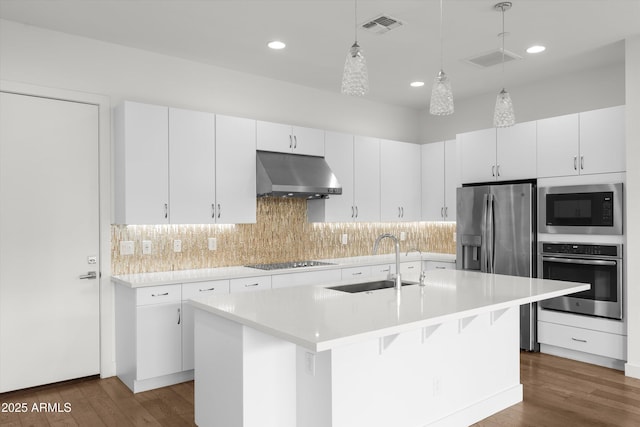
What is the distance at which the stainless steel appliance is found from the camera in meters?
4.19

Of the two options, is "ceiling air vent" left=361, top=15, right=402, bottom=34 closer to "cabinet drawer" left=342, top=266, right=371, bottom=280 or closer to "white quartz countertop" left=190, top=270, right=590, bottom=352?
"white quartz countertop" left=190, top=270, right=590, bottom=352

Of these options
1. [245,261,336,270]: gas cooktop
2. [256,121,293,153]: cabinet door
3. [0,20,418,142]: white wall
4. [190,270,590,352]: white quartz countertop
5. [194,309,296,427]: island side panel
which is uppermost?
[0,20,418,142]: white wall

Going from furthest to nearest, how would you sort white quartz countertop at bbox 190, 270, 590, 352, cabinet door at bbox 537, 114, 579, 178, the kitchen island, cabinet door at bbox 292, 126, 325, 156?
cabinet door at bbox 292, 126, 325, 156 < cabinet door at bbox 537, 114, 579, 178 < the kitchen island < white quartz countertop at bbox 190, 270, 590, 352

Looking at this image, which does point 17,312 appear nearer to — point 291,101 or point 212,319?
point 212,319

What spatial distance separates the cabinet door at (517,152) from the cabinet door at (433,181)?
0.98 m

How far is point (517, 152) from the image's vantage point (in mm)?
4961

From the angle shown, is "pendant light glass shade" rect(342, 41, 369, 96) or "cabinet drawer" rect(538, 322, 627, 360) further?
"cabinet drawer" rect(538, 322, 627, 360)

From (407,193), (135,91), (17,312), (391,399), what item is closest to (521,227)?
(407,193)

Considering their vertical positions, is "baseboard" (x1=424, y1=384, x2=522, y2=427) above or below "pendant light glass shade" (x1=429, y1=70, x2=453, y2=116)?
below

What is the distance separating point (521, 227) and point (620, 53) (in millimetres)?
1884

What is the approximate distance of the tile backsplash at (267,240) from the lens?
429cm

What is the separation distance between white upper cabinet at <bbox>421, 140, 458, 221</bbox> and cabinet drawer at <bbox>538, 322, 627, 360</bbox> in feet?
5.75

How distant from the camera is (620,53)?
175 inches

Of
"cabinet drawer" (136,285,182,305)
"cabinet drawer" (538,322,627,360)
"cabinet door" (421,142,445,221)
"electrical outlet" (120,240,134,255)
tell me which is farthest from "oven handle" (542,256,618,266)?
"electrical outlet" (120,240,134,255)
